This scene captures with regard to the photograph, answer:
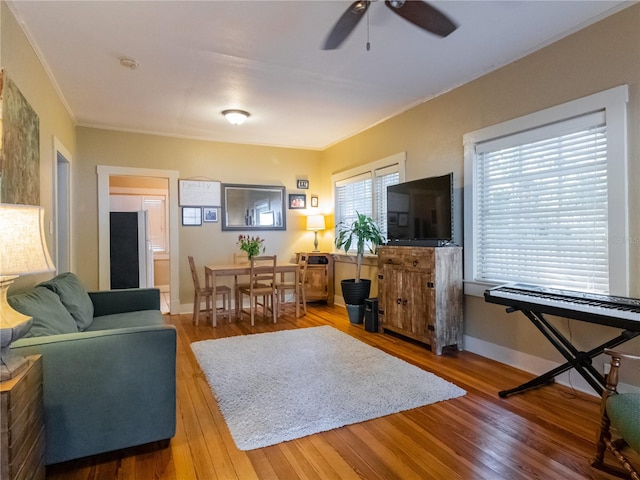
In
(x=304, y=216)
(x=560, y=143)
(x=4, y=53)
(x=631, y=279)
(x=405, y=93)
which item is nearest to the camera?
(x=4, y=53)

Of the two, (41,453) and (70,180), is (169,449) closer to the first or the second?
(41,453)

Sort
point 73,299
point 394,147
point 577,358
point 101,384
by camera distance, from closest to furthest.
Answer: point 101,384, point 577,358, point 73,299, point 394,147

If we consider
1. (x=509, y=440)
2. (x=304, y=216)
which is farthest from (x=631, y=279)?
(x=304, y=216)

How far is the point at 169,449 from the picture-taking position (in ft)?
6.68

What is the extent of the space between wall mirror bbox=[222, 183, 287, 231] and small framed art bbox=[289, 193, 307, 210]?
0.16 m

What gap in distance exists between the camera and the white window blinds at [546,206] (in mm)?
2662

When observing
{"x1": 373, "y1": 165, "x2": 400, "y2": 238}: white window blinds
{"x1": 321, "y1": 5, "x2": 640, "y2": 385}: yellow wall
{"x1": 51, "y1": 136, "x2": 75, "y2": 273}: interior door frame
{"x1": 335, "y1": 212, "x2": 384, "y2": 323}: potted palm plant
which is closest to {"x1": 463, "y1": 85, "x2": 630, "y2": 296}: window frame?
{"x1": 321, "y1": 5, "x2": 640, "y2": 385}: yellow wall

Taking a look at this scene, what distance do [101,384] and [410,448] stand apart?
1.69 meters

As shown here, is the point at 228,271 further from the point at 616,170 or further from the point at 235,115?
the point at 616,170

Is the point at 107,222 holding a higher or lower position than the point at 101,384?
higher

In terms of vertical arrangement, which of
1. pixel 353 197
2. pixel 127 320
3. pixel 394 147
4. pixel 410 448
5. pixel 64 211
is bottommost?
pixel 410 448

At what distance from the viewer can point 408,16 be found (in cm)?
209

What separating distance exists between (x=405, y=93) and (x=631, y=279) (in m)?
2.74

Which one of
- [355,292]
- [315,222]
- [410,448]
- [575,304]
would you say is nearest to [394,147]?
[355,292]
